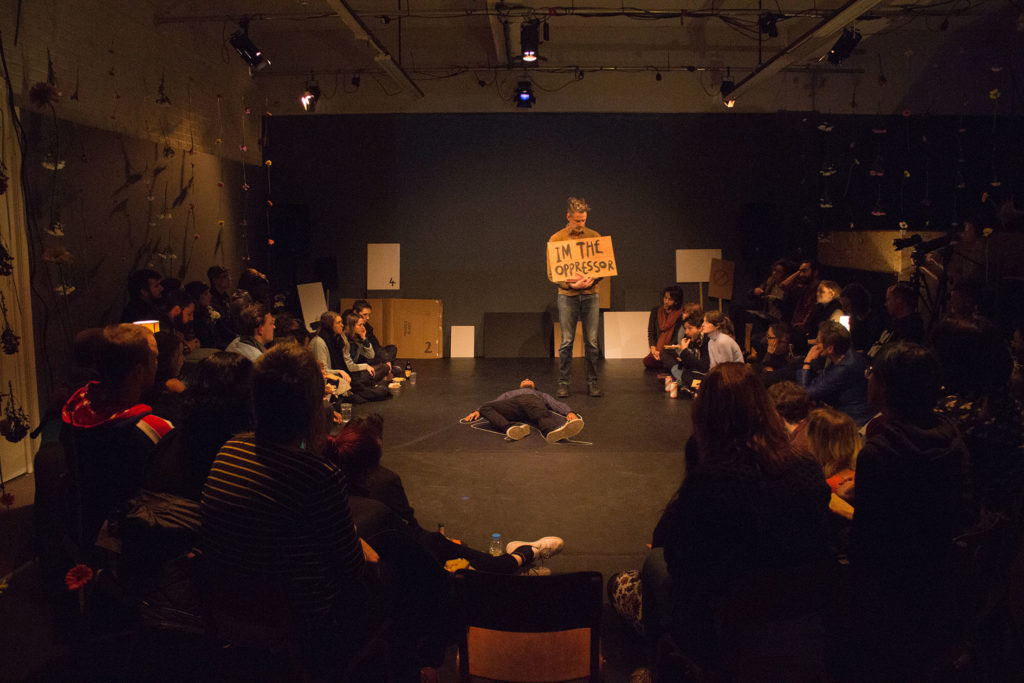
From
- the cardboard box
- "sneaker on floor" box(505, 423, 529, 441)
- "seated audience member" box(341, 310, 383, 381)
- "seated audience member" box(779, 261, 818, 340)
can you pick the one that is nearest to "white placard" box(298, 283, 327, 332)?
the cardboard box

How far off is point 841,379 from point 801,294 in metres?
3.38

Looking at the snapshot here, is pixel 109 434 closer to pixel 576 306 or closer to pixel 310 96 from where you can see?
pixel 576 306

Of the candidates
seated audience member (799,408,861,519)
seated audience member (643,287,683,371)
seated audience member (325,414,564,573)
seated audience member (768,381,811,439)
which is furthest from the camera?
seated audience member (643,287,683,371)

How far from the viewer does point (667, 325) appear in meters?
8.32

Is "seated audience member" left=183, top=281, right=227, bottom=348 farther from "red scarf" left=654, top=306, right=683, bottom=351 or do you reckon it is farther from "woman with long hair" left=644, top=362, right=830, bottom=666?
"woman with long hair" left=644, top=362, right=830, bottom=666

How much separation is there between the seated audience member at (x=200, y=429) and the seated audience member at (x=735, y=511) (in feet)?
4.65

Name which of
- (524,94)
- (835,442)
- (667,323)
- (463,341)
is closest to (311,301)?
(463,341)

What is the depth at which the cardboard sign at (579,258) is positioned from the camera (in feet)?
21.9

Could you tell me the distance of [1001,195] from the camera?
30.7ft

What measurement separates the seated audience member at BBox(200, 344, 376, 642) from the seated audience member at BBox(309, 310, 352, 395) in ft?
14.2

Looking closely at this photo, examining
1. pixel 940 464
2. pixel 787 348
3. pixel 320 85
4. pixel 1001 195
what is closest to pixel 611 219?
pixel 787 348

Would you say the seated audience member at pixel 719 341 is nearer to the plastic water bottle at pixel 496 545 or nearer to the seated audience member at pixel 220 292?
the plastic water bottle at pixel 496 545

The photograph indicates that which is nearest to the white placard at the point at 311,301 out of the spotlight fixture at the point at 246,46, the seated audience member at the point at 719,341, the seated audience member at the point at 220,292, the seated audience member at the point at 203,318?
the seated audience member at the point at 220,292

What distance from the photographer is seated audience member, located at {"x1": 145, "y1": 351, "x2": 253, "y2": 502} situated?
7.68 feet
